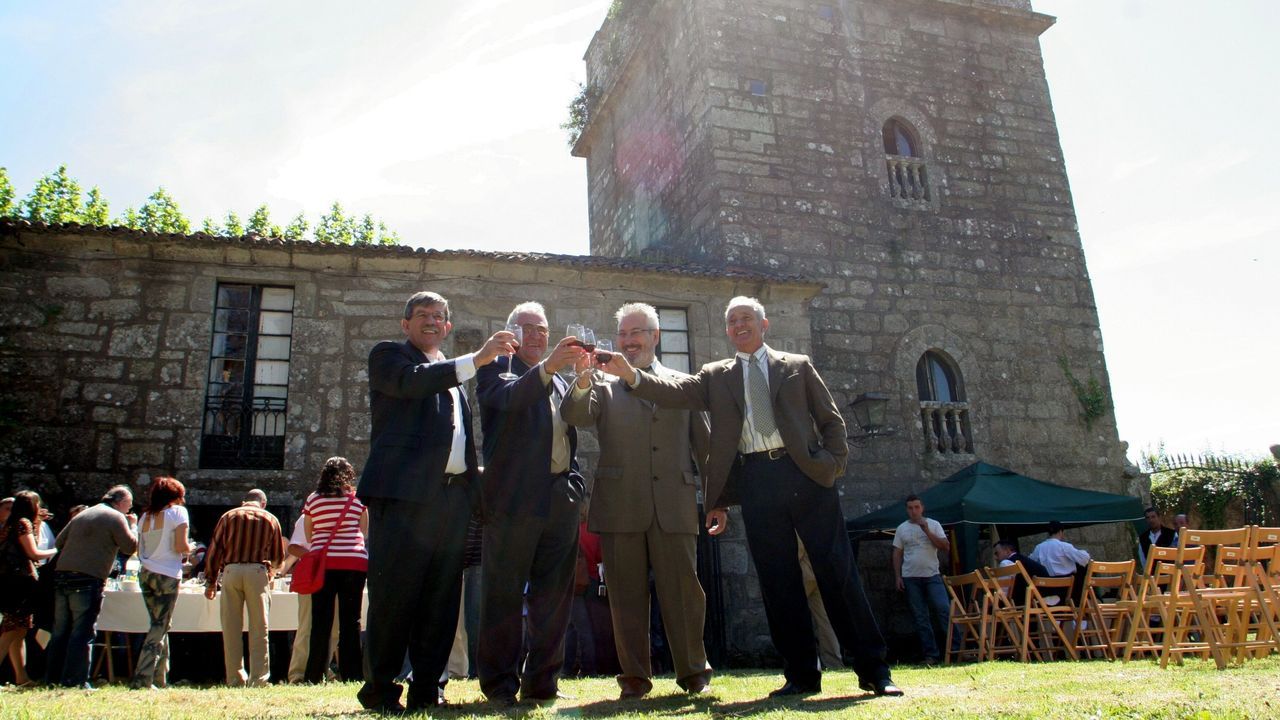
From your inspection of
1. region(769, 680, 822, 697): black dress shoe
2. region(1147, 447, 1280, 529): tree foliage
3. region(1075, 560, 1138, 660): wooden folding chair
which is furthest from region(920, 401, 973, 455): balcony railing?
region(769, 680, 822, 697): black dress shoe

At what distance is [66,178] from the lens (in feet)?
77.0

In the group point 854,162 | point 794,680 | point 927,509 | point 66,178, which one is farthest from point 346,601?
point 66,178

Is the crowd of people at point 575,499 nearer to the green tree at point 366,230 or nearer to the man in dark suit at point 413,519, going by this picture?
the man in dark suit at point 413,519

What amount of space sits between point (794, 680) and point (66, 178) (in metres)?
25.6

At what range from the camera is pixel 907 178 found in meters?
13.3

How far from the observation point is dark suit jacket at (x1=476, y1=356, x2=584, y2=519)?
157 inches

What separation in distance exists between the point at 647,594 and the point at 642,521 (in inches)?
13.8

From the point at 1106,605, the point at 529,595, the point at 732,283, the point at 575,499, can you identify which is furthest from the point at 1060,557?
the point at 529,595

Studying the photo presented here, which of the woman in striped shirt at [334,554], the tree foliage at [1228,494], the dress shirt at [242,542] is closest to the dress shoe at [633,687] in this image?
the woman in striped shirt at [334,554]

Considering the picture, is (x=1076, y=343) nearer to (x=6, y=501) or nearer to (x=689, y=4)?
(x=689, y=4)

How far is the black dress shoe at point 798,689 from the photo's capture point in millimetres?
3932

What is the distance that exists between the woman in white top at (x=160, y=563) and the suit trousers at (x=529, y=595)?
3339 mm

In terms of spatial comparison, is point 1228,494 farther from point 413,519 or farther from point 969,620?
point 413,519

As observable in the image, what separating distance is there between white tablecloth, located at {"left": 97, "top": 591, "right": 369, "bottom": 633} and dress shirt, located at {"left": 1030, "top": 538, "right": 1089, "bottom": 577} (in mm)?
7011
